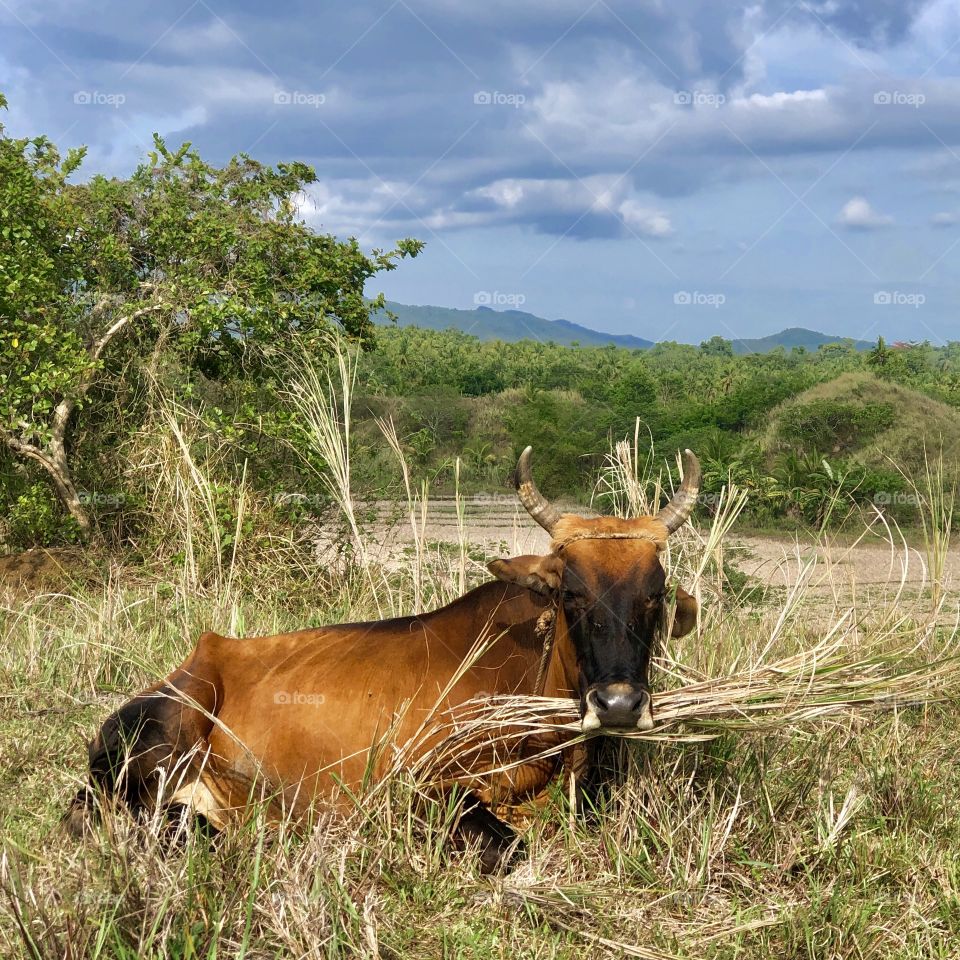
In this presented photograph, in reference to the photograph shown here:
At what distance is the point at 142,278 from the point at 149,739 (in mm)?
6704

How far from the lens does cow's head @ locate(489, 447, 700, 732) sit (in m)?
3.76

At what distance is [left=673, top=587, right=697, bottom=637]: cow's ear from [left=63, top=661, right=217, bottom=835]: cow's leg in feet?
6.38

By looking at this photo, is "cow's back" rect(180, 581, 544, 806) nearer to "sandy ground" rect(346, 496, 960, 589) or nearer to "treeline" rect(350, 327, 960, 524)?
"treeline" rect(350, 327, 960, 524)

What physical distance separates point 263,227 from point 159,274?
3.45 feet

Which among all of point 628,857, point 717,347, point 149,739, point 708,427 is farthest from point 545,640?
point 717,347

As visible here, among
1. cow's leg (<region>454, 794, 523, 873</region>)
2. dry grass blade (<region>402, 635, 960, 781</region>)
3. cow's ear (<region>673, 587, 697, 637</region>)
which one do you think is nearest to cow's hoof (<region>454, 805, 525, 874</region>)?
cow's leg (<region>454, 794, 523, 873</region>)

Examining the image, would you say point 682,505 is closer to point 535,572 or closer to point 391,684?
point 535,572

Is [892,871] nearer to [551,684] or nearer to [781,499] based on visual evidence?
[551,684]

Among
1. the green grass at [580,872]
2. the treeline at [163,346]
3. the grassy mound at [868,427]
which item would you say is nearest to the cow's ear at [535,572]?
the green grass at [580,872]

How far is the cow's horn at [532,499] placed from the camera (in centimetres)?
441

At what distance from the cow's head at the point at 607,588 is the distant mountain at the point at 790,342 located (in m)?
49.9

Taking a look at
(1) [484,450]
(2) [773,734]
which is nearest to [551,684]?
(2) [773,734]

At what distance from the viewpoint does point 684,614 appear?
456cm

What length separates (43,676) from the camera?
610 centimetres
